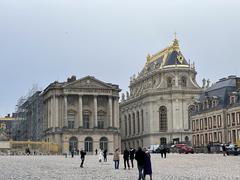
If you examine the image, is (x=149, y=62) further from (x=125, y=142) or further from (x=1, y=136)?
(x=1, y=136)

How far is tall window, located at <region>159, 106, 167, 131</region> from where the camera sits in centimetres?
11400

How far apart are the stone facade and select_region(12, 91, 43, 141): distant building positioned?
23.4 feet

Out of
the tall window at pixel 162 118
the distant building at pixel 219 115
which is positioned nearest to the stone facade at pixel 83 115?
the tall window at pixel 162 118

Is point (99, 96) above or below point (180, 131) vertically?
above

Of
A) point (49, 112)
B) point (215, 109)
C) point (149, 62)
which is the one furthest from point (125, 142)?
point (215, 109)

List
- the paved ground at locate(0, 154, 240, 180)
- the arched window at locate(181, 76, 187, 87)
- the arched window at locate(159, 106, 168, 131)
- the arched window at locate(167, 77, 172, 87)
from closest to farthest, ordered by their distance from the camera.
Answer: the paved ground at locate(0, 154, 240, 180) < the arched window at locate(159, 106, 168, 131) < the arched window at locate(181, 76, 187, 87) < the arched window at locate(167, 77, 172, 87)

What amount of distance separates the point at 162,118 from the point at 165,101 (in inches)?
155

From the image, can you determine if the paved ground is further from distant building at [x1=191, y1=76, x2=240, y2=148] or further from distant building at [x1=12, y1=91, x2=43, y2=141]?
distant building at [x1=12, y1=91, x2=43, y2=141]

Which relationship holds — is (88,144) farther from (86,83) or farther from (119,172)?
(119,172)

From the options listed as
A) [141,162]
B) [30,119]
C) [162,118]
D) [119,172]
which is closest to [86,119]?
[162,118]

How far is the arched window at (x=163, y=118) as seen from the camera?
11394 centimetres

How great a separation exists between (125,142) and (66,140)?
103 ft

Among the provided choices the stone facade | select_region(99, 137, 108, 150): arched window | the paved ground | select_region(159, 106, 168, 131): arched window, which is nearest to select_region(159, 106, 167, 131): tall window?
select_region(159, 106, 168, 131): arched window

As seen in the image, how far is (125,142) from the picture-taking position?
132250mm
